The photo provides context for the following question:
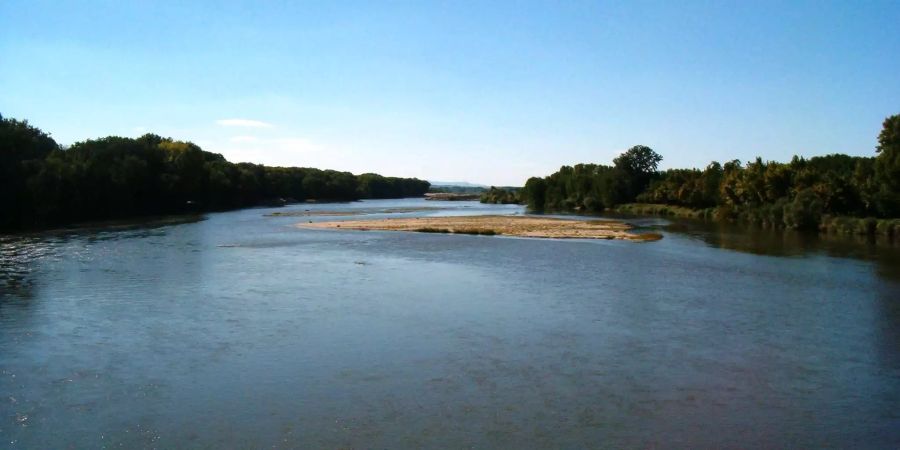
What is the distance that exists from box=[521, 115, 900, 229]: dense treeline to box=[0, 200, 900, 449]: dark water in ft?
75.8

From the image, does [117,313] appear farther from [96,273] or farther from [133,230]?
[133,230]

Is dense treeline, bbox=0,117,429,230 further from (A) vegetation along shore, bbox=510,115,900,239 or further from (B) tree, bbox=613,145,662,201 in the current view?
(B) tree, bbox=613,145,662,201

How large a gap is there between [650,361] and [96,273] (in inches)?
863

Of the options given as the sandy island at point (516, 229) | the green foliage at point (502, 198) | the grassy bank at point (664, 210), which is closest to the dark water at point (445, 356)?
the sandy island at point (516, 229)

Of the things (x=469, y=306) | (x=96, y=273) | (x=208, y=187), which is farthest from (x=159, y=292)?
(x=208, y=187)

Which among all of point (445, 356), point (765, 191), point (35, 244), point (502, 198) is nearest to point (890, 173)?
point (765, 191)

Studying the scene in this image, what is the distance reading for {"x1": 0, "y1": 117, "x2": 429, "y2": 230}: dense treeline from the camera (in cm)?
5031

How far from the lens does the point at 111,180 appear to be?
65750 millimetres

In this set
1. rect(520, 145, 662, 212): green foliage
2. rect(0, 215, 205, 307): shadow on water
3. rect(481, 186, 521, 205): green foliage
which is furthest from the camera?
rect(481, 186, 521, 205): green foliage

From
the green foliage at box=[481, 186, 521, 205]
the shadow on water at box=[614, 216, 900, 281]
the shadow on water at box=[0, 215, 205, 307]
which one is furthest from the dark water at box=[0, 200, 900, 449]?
the green foliage at box=[481, 186, 521, 205]

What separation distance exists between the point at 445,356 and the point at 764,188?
56.7 m

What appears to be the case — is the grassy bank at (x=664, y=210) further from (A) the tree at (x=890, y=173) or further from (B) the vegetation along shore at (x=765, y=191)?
(A) the tree at (x=890, y=173)

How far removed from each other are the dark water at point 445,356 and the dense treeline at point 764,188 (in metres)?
23.1

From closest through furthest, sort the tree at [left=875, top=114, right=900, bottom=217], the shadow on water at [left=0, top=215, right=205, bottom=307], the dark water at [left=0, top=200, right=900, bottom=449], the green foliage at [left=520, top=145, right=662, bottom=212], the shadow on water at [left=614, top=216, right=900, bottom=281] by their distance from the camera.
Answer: the dark water at [left=0, top=200, right=900, bottom=449] < the shadow on water at [left=0, top=215, right=205, bottom=307] < the shadow on water at [left=614, top=216, right=900, bottom=281] < the tree at [left=875, top=114, right=900, bottom=217] < the green foliage at [left=520, top=145, right=662, bottom=212]
